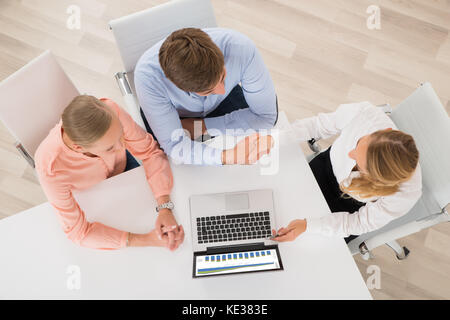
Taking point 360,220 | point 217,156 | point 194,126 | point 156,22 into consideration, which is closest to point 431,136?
point 360,220

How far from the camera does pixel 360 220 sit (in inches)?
51.0

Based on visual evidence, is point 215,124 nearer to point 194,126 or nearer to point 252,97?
point 194,126

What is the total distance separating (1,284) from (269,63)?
6.56 feet

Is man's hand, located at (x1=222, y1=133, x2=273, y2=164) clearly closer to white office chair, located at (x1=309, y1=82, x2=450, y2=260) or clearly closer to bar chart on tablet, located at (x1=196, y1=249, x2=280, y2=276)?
bar chart on tablet, located at (x1=196, y1=249, x2=280, y2=276)

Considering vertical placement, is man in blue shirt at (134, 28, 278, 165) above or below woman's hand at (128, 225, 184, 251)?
above

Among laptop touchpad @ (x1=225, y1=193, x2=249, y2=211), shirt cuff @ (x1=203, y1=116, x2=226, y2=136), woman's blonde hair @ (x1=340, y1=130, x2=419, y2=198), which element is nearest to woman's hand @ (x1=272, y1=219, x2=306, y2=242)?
laptop touchpad @ (x1=225, y1=193, x2=249, y2=211)

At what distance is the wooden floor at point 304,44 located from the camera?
2.34 metres

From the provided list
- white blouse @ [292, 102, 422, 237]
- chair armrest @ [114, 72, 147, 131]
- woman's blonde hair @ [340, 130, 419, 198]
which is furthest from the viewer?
chair armrest @ [114, 72, 147, 131]

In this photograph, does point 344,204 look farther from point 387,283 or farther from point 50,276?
point 50,276

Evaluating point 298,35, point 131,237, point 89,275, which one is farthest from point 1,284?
point 298,35

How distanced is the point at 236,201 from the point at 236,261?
24 cm

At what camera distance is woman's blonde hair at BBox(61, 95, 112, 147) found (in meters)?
1.08

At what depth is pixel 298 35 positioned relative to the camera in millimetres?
2453

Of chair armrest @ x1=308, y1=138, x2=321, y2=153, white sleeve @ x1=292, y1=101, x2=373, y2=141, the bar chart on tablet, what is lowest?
the bar chart on tablet
